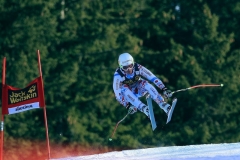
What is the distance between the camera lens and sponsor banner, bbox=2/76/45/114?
16.6 metres

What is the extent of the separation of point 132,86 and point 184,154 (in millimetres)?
2366

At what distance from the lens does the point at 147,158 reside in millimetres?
15742

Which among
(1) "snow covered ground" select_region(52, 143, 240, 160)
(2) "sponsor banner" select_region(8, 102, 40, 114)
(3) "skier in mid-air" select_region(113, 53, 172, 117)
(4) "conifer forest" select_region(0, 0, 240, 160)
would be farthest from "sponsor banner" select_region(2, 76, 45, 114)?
(4) "conifer forest" select_region(0, 0, 240, 160)

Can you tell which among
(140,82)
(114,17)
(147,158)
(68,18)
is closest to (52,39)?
(68,18)

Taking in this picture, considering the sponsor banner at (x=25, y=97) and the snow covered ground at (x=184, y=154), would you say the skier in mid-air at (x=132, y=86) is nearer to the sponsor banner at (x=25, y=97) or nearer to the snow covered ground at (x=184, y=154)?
the snow covered ground at (x=184, y=154)

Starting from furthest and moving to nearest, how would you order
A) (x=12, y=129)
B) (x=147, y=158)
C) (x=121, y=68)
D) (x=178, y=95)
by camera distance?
(x=178, y=95) < (x=12, y=129) < (x=121, y=68) < (x=147, y=158)

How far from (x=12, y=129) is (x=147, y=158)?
52.7ft

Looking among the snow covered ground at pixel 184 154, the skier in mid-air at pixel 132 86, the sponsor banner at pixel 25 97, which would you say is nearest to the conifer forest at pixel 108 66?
the skier in mid-air at pixel 132 86

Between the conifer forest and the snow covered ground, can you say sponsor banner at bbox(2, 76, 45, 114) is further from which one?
the conifer forest

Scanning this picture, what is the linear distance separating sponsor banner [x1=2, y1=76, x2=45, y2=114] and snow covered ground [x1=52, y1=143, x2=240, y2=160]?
4.59 ft

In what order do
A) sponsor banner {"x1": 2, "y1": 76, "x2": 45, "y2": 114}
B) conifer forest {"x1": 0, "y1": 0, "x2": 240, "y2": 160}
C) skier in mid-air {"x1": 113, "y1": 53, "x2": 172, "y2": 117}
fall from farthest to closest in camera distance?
conifer forest {"x1": 0, "y1": 0, "x2": 240, "y2": 160} → skier in mid-air {"x1": 113, "y1": 53, "x2": 172, "y2": 117} → sponsor banner {"x1": 2, "y1": 76, "x2": 45, "y2": 114}

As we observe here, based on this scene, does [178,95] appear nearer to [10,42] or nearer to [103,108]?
[103,108]

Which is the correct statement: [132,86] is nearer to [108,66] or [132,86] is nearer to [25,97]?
[25,97]

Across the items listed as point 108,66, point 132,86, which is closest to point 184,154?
point 132,86
